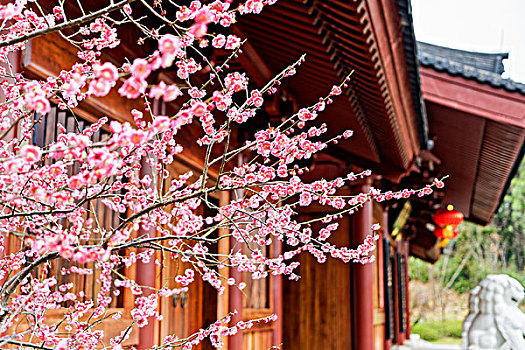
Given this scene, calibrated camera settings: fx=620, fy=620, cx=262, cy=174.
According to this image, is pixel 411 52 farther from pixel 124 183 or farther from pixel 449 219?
pixel 449 219

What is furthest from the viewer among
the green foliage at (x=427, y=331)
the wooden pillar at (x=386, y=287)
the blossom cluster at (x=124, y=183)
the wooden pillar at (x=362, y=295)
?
the green foliage at (x=427, y=331)

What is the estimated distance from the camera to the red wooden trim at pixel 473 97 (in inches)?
225

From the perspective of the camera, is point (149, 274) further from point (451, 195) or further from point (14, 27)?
point (451, 195)

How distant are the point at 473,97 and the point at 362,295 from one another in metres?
2.68

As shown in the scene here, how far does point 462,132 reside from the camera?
24.4ft

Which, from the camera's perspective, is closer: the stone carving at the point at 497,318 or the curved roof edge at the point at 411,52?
the curved roof edge at the point at 411,52

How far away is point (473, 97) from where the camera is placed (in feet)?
19.9

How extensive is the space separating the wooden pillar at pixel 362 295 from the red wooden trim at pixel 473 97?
1.46m

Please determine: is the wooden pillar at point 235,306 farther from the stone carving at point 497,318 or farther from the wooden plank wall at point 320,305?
the stone carving at point 497,318

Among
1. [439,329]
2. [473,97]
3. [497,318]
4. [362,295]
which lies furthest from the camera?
[439,329]

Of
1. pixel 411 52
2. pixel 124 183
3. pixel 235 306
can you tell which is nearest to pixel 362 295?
pixel 235 306

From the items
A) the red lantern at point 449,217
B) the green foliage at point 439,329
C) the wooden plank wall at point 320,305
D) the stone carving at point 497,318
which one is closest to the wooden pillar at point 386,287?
the red lantern at point 449,217

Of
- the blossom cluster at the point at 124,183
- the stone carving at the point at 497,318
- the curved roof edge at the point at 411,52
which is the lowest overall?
the stone carving at the point at 497,318

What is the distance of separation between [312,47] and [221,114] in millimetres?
1421
